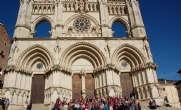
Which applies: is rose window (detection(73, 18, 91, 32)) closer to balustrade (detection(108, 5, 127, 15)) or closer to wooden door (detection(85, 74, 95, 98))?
balustrade (detection(108, 5, 127, 15))

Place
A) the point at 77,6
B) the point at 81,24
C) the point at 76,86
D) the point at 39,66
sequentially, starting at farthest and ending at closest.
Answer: the point at 77,6 → the point at 81,24 → the point at 39,66 → the point at 76,86

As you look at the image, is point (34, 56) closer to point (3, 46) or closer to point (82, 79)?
point (82, 79)

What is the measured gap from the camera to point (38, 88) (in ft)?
54.6

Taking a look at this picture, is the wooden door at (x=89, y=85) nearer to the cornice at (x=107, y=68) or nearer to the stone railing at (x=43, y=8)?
the cornice at (x=107, y=68)

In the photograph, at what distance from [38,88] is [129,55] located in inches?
403

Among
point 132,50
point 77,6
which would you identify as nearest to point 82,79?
point 132,50

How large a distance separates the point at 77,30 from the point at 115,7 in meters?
6.27

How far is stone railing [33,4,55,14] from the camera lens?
836 inches

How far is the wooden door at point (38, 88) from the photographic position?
53.0 feet

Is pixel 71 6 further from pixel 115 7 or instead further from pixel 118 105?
pixel 118 105

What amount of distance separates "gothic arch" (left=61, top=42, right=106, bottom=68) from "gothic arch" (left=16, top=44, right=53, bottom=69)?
165cm

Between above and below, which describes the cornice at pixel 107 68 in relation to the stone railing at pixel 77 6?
below

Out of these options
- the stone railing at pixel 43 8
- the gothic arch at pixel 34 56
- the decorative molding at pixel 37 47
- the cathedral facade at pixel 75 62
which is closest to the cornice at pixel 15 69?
the cathedral facade at pixel 75 62

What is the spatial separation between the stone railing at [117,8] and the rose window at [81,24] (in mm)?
3435
